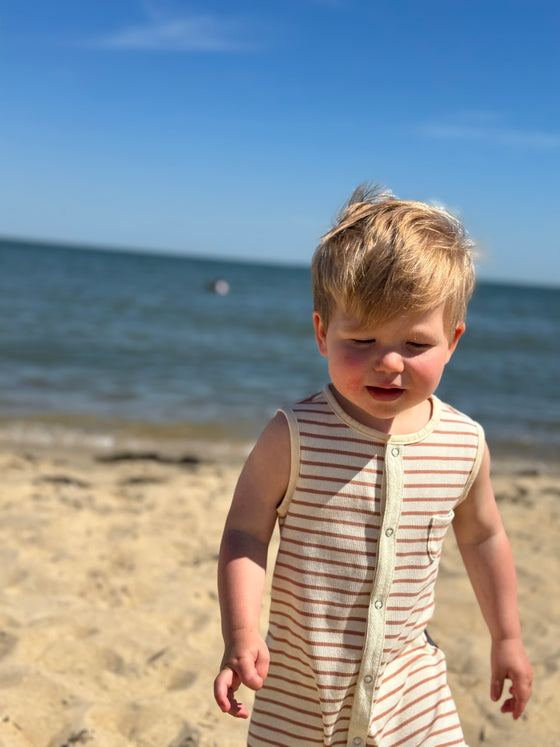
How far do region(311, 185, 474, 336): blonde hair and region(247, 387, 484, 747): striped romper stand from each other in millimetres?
247

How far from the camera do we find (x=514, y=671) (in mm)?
1720

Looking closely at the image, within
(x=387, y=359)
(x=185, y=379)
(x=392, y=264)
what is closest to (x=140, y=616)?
(x=387, y=359)

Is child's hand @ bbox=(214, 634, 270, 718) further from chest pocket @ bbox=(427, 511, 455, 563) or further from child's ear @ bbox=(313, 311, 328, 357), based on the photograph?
child's ear @ bbox=(313, 311, 328, 357)

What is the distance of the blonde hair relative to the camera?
1.46m

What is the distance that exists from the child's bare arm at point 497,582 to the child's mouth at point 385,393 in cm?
34

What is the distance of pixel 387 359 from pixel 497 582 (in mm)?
635

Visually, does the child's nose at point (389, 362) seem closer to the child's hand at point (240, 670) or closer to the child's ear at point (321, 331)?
the child's ear at point (321, 331)

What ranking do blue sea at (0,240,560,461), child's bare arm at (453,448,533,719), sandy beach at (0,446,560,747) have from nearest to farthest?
child's bare arm at (453,448,533,719), sandy beach at (0,446,560,747), blue sea at (0,240,560,461)

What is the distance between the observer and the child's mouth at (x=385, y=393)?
150cm

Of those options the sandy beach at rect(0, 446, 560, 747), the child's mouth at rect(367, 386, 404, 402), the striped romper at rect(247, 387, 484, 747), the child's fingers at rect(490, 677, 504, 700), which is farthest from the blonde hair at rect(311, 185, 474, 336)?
the sandy beach at rect(0, 446, 560, 747)

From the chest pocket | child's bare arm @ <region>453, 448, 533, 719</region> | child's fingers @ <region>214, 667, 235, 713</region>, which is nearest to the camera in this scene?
child's fingers @ <region>214, 667, 235, 713</region>

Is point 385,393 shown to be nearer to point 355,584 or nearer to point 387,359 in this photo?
point 387,359

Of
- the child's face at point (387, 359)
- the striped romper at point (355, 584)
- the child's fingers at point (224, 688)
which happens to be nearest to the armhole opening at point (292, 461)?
the striped romper at point (355, 584)

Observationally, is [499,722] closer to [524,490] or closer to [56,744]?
[56,744]
